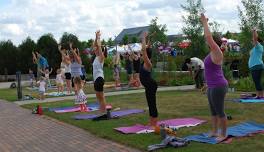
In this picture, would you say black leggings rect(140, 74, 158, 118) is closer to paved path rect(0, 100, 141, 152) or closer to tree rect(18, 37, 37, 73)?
paved path rect(0, 100, 141, 152)

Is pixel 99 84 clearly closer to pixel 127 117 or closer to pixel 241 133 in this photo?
pixel 127 117

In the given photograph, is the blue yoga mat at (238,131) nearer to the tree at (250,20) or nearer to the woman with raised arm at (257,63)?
the woman with raised arm at (257,63)

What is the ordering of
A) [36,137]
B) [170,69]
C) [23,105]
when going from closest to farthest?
[36,137]
[23,105]
[170,69]

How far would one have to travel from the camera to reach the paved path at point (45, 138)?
8445mm

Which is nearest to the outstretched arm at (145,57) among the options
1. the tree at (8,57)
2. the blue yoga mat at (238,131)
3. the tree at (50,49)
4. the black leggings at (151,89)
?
the black leggings at (151,89)

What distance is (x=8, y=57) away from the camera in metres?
43.0

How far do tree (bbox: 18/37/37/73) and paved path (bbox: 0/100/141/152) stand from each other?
28968mm

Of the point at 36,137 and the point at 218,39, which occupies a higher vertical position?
the point at 218,39

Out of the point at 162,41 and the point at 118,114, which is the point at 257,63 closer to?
the point at 118,114

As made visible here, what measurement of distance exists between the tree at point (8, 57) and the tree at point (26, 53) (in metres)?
0.54

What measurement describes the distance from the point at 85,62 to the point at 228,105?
26424 mm

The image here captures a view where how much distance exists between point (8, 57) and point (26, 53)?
224 centimetres

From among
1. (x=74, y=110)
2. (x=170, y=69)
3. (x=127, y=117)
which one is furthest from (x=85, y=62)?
(x=127, y=117)

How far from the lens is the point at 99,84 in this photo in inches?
472
